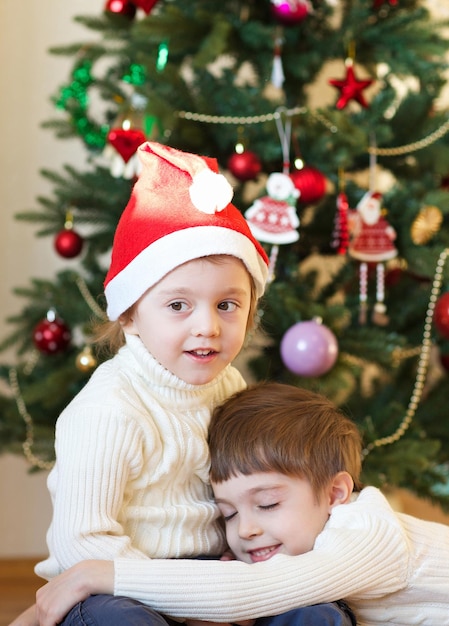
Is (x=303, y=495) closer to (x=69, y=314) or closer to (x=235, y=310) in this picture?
(x=235, y=310)

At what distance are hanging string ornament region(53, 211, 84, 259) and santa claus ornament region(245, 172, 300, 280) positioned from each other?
0.50 metres

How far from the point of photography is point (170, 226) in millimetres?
1265

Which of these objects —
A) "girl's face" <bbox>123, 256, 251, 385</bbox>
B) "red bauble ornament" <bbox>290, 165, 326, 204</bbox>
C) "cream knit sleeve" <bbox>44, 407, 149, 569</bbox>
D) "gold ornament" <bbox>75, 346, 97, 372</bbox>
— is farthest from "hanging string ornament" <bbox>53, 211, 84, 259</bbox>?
"cream knit sleeve" <bbox>44, 407, 149, 569</bbox>

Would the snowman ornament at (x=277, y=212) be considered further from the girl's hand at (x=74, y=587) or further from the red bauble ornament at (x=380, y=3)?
the girl's hand at (x=74, y=587)

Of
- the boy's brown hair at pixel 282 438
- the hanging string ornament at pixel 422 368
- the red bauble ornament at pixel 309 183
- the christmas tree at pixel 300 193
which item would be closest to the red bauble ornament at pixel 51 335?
the christmas tree at pixel 300 193

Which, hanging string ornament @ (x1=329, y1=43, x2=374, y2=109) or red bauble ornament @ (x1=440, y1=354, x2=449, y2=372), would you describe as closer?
hanging string ornament @ (x1=329, y1=43, x2=374, y2=109)

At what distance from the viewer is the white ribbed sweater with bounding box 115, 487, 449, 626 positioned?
3.73 ft

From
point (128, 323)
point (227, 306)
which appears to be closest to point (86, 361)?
point (128, 323)

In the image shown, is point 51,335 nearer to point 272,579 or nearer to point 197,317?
point 197,317

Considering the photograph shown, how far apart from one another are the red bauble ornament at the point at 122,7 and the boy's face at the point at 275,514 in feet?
4.49

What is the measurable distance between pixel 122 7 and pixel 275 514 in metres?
1.43

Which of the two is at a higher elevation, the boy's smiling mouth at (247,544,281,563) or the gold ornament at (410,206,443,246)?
the gold ornament at (410,206,443,246)

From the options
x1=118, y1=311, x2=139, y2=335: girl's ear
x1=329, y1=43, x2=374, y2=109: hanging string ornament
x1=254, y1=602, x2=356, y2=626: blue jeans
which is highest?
x1=329, y1=43, x2=374, y2=109: hanging string ornament

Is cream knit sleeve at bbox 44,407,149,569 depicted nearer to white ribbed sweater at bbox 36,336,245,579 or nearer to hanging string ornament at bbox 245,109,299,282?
white ribbed sweater at bbox 36,336,245,579
